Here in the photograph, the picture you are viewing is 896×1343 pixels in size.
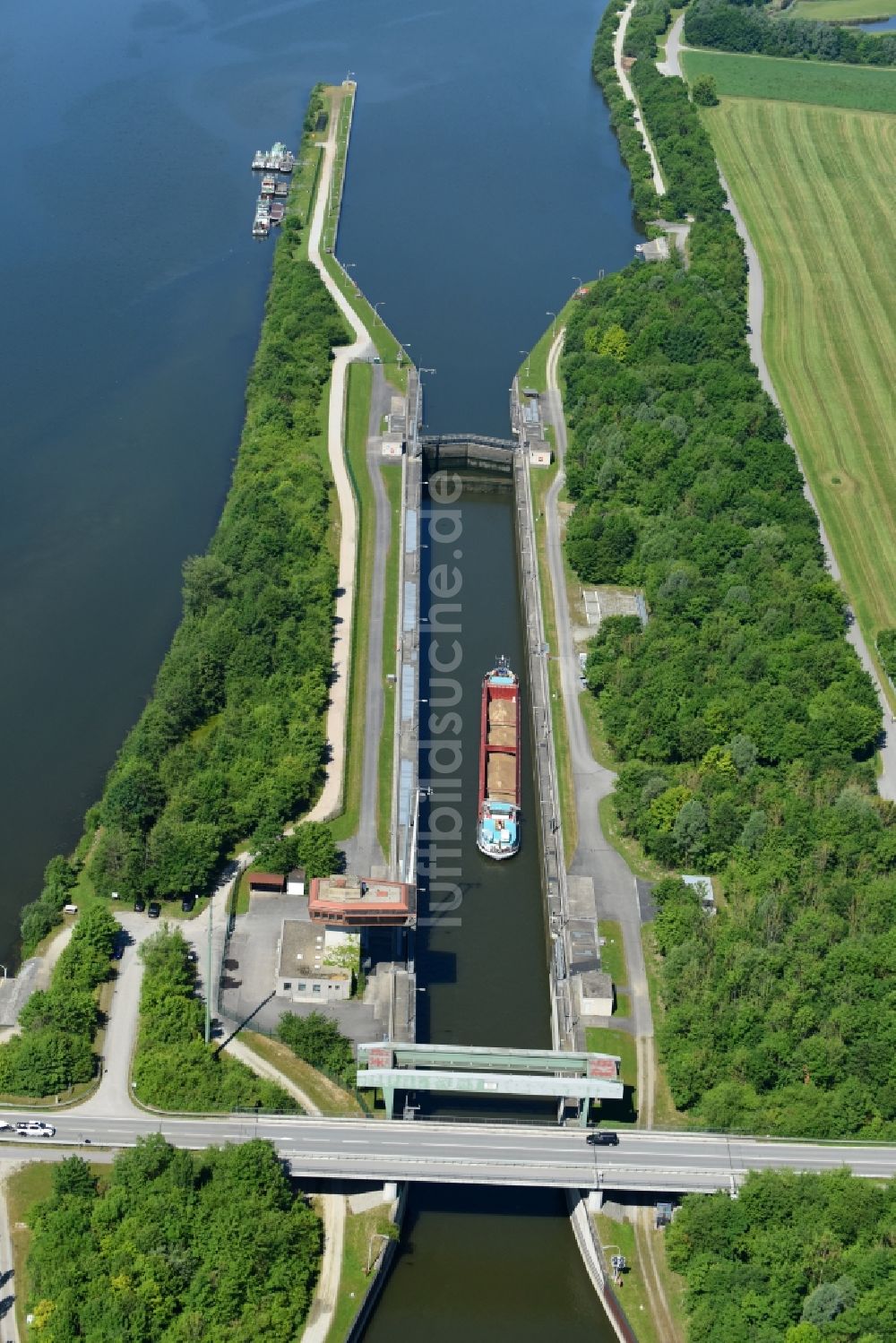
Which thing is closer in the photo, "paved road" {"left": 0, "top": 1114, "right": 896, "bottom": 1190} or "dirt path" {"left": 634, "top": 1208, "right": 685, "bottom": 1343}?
"dirt path" {"left": 634, "top": 1208, "right": 685, "bottom": 1343}

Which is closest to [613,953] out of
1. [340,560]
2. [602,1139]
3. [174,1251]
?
[602,1139]

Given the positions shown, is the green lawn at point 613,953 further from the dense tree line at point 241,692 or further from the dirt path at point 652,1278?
the dense tree line at point 241,692

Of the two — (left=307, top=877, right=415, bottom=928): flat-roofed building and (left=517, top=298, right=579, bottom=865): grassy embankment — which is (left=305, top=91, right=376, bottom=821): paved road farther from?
(left=517, top=298, right=579, bottom=865): grassy embankment

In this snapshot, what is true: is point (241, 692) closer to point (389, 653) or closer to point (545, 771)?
point (389, 653)

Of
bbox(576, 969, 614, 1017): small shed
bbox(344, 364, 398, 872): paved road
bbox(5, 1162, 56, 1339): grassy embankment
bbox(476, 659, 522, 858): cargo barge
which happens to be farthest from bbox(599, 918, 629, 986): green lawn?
bbox(5, 1162, 56, 1339): grassy embankment

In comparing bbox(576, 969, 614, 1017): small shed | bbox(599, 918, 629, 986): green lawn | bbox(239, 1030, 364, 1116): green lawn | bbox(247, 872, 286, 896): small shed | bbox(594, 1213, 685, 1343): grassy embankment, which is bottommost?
bbox(594, 1213, 685, 1343): grassy embankment

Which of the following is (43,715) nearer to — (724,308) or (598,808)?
(598,808)
